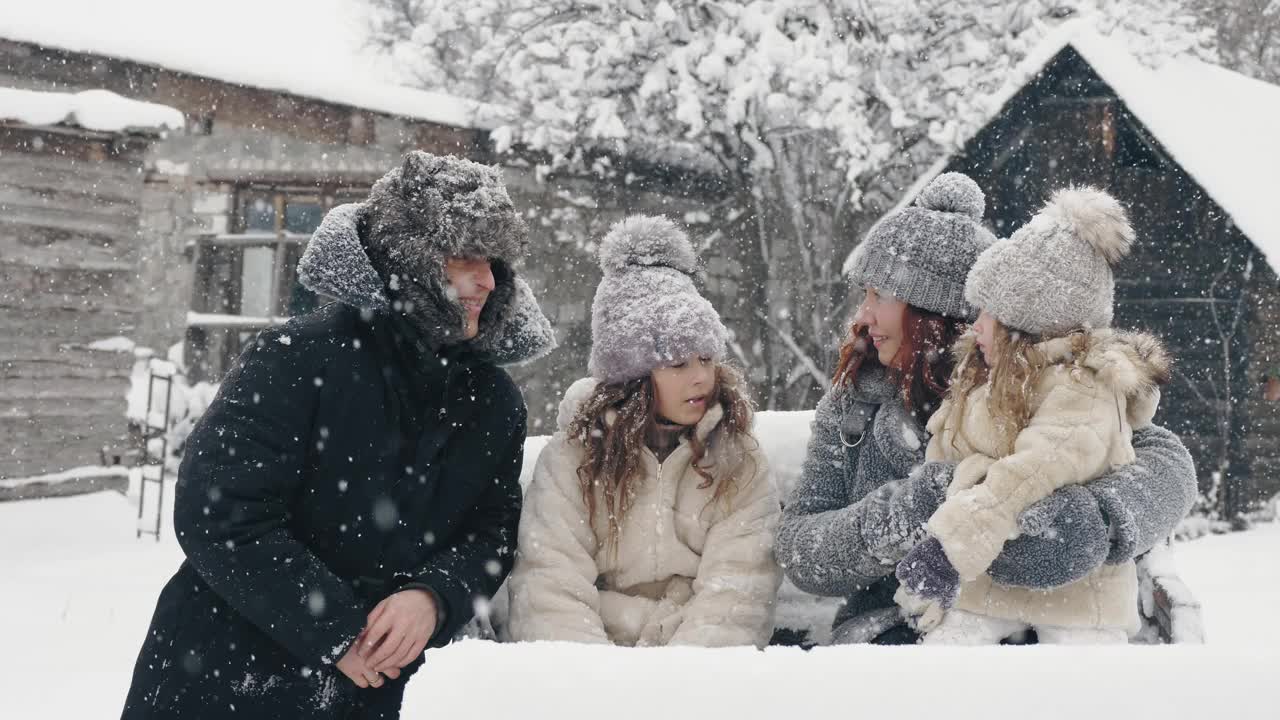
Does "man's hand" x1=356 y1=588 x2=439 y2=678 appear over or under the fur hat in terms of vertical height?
under

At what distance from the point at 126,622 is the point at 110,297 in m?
2.84

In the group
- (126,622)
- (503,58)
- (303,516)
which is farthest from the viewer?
(503,58)

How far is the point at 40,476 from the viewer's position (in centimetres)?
709

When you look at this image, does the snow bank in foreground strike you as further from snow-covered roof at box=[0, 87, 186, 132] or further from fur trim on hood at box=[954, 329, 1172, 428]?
snow-covered roof at box=[0, 87, 186, 132]

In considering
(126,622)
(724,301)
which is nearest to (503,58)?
(724,301)

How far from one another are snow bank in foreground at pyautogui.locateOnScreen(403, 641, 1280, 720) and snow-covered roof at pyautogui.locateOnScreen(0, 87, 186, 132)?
20.9ft

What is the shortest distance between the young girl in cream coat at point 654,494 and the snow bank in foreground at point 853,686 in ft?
3.40

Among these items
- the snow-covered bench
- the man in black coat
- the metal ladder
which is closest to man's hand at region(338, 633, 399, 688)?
the man in black coat

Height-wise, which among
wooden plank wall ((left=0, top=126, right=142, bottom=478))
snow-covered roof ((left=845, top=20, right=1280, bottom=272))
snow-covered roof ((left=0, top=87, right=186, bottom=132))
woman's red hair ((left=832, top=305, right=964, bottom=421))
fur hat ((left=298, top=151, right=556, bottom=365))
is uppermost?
snow-covered roof ((left=845, top=20, right=1280, bottom=272))

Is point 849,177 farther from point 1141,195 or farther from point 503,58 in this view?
point 503,58

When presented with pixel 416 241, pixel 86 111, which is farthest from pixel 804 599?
pixel 86 111

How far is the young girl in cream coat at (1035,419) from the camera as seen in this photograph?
204 cm

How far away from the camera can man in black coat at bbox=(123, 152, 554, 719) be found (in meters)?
1.97

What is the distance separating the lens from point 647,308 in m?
2.62
